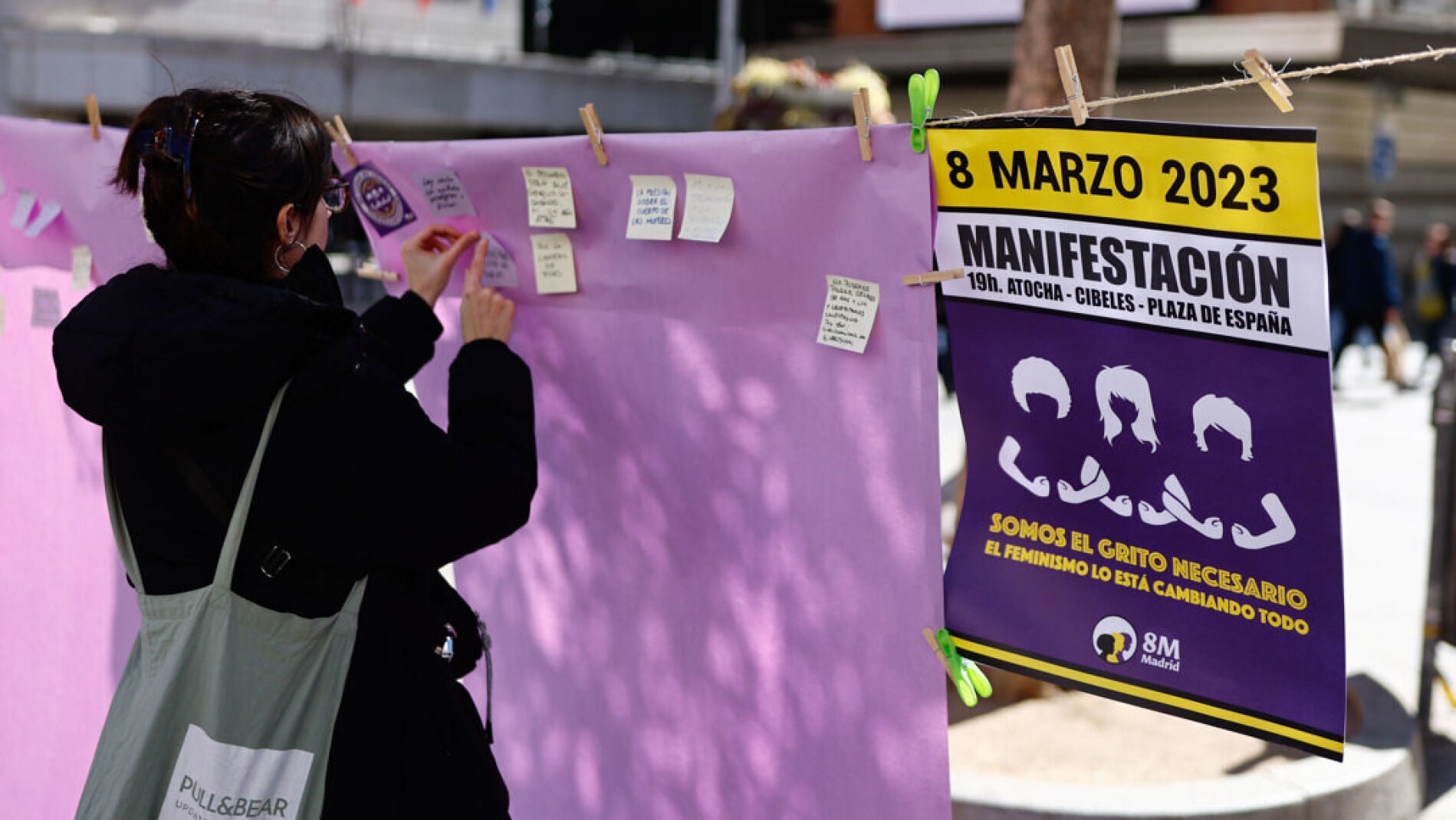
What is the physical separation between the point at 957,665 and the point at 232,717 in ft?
3.75

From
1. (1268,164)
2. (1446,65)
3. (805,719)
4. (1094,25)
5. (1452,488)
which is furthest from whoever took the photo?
(1446,65)

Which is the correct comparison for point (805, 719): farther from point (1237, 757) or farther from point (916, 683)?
point (1237, 757)

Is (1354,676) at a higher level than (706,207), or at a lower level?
lower

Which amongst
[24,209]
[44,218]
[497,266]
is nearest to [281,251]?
[497,266]

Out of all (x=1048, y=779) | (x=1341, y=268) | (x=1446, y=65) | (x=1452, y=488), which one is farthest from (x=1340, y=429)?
(x=1446, y=65)

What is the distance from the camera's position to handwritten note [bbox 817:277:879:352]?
2.27m

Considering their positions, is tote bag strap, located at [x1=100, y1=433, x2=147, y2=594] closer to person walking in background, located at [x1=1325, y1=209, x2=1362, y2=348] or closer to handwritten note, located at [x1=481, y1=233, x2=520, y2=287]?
handwritten note, located at [x1=481, y1=233, x2=520, y2=287]

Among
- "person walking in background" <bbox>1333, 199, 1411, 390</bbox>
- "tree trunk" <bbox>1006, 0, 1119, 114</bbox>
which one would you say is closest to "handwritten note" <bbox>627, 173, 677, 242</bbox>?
"tree trunk" <bbox>1006, 0, 1119, 114</bbox>

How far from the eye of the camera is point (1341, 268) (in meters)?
12.8

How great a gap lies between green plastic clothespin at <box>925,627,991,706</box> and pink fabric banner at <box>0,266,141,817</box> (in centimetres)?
210

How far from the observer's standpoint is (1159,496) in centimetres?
203

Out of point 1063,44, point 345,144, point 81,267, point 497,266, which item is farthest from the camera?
point 1063,44

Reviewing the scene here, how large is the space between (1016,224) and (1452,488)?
3.09m

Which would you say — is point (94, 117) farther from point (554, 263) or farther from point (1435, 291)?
point (1435, 291)
